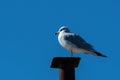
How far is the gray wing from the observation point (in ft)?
33.0

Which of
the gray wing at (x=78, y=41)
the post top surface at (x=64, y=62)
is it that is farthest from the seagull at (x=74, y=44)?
the post top surface at (x=64, y=62)

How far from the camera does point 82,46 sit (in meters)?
10.2

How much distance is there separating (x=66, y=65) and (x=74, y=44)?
497 cm

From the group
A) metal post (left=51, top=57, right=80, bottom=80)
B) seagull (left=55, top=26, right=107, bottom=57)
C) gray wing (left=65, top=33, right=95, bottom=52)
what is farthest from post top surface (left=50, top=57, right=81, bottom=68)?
gray wing (left=65, top=33, right=95, bottom=52)

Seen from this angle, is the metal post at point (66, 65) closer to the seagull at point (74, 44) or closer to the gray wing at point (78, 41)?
the seagull at point (74, 44)

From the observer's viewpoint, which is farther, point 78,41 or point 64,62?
point 78,41

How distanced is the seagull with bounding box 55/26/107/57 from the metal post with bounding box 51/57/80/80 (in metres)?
3.61

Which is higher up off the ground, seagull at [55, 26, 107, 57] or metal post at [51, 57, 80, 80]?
seagull at [55, 26, 107, 57]

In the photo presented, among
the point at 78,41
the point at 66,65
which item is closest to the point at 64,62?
the point at 66,65

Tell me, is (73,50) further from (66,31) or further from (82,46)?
(66,31)

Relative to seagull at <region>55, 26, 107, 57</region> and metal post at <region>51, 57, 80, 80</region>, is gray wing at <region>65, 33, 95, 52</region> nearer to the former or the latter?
seagull at <region>55, 26, 107, 57</region>

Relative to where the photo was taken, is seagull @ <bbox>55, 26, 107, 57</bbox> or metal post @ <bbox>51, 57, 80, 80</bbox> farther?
seagull @ <bbox>55, 26, 107, 57</bbox>

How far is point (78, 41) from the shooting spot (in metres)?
10.5

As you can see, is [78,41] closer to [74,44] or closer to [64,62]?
[74,44]
